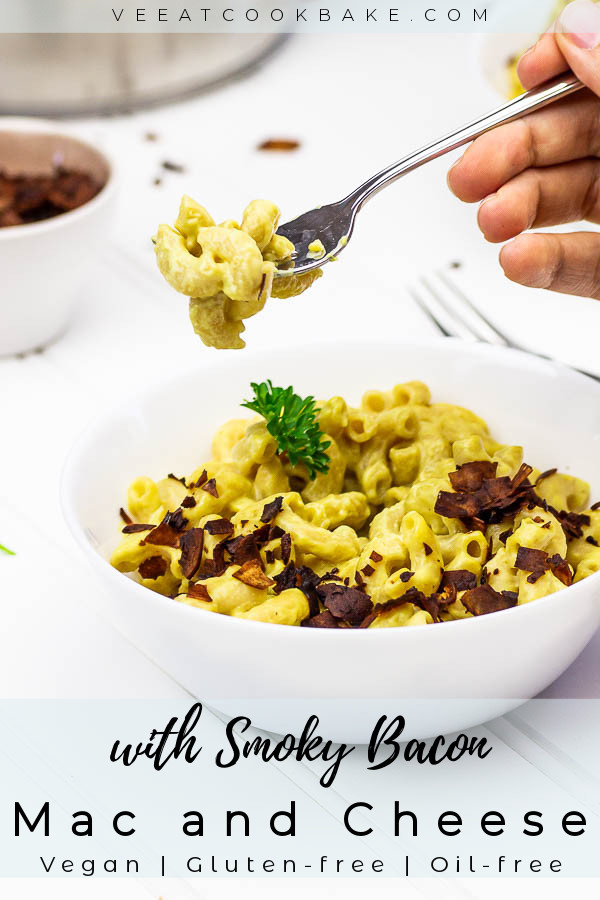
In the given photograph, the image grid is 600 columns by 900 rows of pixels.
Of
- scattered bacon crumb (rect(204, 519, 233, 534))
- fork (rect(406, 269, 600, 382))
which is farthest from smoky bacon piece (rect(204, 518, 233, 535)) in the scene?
fork (rect(406, 269, 600, 382))

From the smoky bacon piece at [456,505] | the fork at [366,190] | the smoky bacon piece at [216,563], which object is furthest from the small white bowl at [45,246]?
the smoky bacon piece at [456,505]

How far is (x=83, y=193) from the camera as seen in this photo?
1.96 meters

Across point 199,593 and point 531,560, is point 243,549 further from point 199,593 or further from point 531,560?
point 531,560

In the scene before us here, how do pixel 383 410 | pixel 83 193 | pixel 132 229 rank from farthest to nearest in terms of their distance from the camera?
pixel 132 229
pixel 83 193
pixel 383 410

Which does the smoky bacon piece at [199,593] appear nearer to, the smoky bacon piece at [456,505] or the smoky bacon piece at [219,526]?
the smoky bacon piece at [219,526]

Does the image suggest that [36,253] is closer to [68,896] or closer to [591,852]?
[68,896]

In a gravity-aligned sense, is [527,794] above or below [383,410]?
below

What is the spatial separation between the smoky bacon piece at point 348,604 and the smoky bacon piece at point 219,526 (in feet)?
0.56

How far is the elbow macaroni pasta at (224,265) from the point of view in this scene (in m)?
1.18

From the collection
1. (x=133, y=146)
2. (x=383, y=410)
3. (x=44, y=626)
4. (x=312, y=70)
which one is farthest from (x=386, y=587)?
(x=312, y=70)

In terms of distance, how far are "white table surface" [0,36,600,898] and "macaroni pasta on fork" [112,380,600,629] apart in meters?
0.17

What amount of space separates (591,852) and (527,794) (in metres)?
0.09

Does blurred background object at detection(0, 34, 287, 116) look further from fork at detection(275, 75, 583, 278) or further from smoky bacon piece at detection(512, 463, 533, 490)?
smoky bacon piece at detection(512, 463, 533, 490)

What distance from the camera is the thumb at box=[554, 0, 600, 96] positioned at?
1.28m
